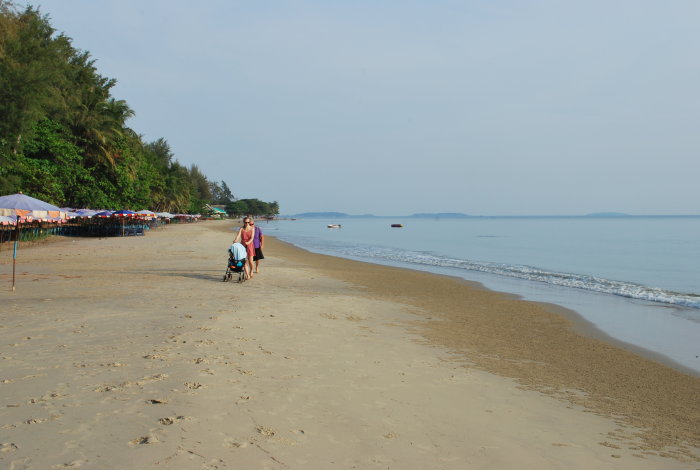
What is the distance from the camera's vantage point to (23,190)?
27.7 meters

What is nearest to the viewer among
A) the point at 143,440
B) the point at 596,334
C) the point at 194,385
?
the point at 143,440

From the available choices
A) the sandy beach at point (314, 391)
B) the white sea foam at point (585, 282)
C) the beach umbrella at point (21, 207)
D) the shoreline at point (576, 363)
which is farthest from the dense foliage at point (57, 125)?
the shoreline at point (576, 363)

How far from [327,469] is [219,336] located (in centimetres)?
377

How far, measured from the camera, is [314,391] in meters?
4.78

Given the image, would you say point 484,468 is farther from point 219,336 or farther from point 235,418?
point 219,336

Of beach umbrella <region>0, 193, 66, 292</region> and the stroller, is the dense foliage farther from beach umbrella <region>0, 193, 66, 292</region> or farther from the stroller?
the stroller

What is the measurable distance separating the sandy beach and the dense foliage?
20.3m

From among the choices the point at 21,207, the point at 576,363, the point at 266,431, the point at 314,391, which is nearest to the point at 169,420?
the point at 266,431

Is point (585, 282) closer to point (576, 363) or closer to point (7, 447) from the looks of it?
point (576, 363)

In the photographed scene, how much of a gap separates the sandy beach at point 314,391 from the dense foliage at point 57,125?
20.3 m

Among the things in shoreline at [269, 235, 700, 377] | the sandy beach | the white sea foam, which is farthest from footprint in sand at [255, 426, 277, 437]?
the white sea foam

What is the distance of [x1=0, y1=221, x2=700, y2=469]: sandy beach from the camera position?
11.5 ft

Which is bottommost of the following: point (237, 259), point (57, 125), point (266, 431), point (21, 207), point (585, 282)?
point (585, 282)

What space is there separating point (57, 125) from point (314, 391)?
35.1 metres
